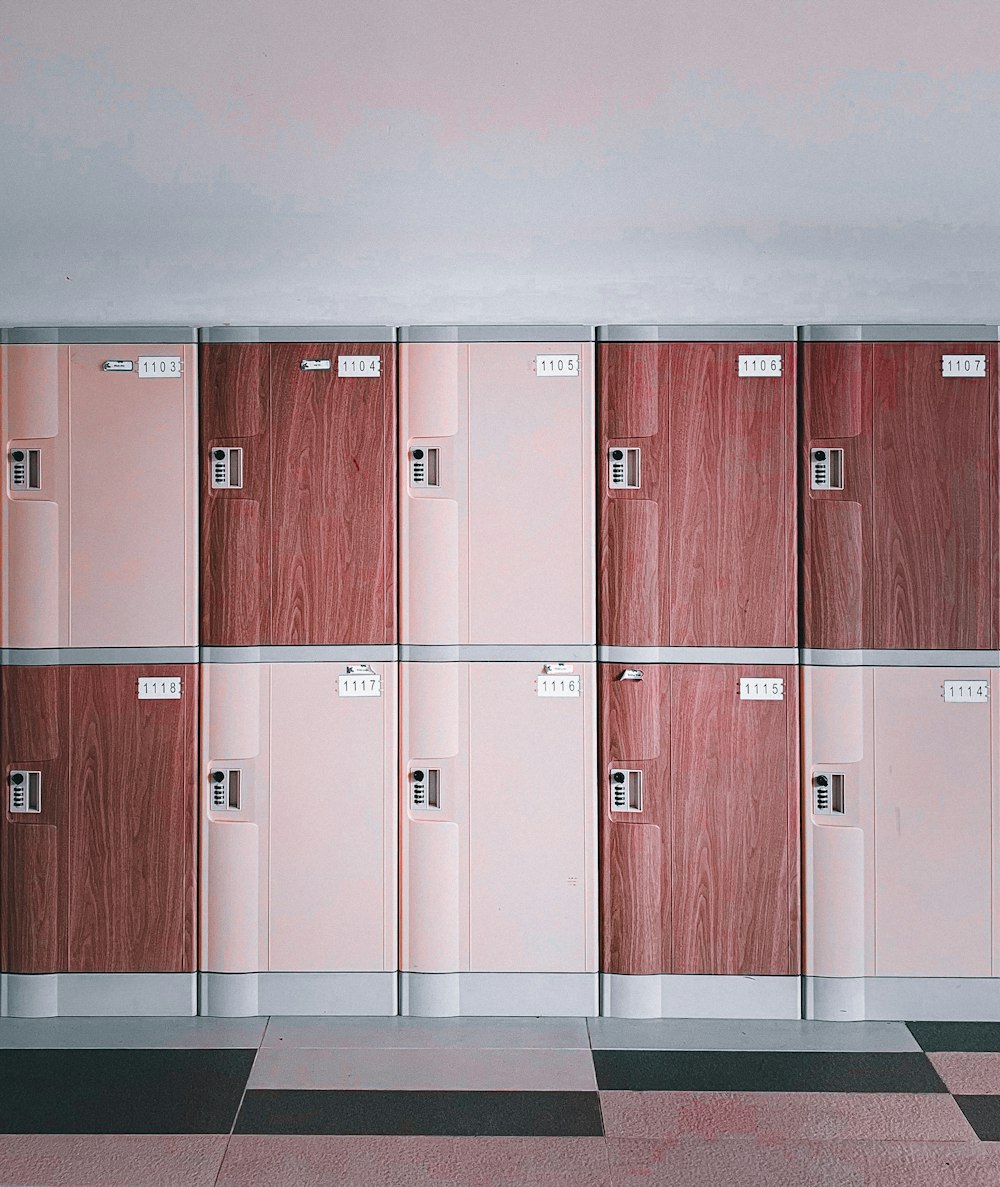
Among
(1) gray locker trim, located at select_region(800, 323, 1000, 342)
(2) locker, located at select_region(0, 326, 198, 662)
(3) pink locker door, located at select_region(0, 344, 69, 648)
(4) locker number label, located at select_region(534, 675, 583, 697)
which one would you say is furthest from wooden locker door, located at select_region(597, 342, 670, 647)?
(3) pink locker door, located at select_region(0, 344, 69, 648)

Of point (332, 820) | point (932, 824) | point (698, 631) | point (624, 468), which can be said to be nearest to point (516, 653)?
point (698, 631)

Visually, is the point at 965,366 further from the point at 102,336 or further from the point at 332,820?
the point at 102,336

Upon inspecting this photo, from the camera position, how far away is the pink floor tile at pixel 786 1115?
2.53 metres

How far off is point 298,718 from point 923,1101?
88.6 inches

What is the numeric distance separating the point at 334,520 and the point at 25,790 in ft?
4.63

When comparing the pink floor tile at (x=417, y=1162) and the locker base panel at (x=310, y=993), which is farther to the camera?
the locker base panel at (x=310, y=993)

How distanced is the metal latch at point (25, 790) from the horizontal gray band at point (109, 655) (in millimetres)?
379

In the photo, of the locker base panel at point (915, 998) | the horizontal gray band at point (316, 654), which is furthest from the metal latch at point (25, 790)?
the locker base panel at point (915, 998)

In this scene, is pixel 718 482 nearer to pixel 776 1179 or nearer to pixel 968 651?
pixel 968 651

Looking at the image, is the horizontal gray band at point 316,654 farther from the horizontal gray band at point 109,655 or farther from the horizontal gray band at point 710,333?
the horizontal gray band at point 710,333

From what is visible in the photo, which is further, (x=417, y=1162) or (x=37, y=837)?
(x=37, y=837)

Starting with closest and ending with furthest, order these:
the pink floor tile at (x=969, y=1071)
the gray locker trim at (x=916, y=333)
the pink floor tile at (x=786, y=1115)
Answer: the pink floor tile at (x=786, y=1115), the pink floor tile at (x=969, y=1071), the gray locker trim at (x=916, y=333)

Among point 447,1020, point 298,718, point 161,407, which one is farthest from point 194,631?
point 447,1020

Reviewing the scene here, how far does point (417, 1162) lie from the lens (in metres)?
2.42
